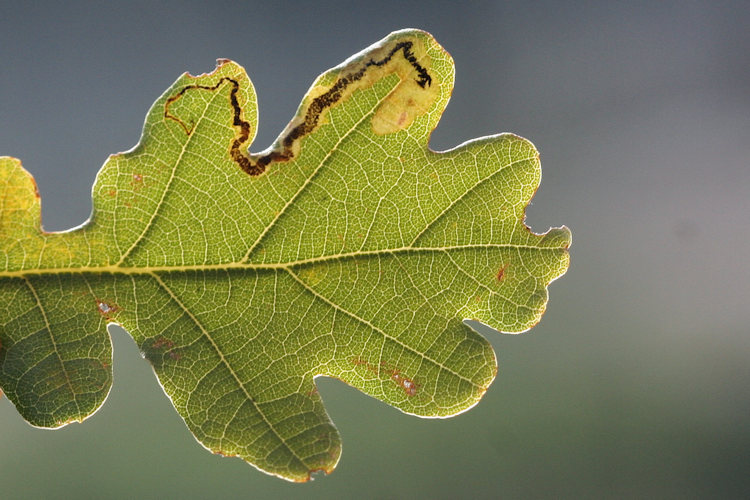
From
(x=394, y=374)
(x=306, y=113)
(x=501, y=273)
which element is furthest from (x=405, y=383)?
(x=306, y=113)

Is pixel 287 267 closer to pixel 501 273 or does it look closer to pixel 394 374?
pixel 394 374

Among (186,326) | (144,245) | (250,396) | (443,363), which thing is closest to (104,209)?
(144,245)

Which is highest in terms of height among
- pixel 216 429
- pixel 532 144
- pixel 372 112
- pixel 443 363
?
pixel 532 144

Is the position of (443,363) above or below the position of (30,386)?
above

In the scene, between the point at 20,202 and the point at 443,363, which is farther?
the point at 443,363

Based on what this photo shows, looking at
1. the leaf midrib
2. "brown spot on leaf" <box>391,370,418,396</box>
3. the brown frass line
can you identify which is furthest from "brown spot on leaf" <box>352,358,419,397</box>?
the brown frass line

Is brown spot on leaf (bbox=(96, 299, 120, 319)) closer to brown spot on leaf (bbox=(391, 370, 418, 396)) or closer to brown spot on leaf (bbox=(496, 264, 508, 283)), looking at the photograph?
brown spot on leaf (bbox=(391, 370, 418, 396))

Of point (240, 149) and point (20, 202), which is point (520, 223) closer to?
point (240, 149)

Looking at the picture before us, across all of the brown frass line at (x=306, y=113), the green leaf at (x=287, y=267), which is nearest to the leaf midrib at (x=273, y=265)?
the green leaf at (x=287, y=267)
